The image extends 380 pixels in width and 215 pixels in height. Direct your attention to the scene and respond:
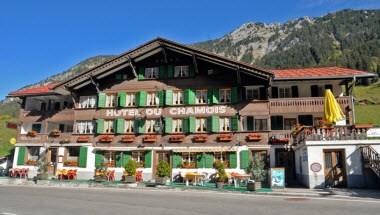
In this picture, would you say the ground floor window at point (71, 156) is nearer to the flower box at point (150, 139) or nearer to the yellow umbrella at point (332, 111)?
the flower box at point (150, 139)

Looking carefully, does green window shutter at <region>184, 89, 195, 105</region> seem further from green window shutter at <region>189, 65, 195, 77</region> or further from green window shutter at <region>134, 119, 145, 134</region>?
green window shutter at <region>134, 119, 145, 134</region>

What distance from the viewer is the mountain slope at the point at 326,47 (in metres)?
130

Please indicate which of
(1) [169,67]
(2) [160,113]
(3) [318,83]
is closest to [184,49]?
(1) [169,67]

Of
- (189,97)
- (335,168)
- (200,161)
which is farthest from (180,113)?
(335,168)

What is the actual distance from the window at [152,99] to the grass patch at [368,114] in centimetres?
3655

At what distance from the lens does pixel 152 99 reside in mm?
34375

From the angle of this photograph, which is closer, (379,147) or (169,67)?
(379,147)

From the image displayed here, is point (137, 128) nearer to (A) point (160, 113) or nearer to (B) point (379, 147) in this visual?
(A) point (160, 113)

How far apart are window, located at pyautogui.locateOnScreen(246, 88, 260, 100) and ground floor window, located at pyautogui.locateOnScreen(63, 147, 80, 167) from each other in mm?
16591

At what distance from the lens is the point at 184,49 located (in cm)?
3288

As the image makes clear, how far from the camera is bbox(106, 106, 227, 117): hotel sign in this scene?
32375 millimetres

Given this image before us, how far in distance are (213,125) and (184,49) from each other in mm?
7098

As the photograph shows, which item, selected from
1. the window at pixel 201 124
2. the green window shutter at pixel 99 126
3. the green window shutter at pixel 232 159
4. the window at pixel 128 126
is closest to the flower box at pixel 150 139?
the window at pixel 128 126

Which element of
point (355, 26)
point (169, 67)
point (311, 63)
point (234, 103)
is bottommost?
point (234, 103)
